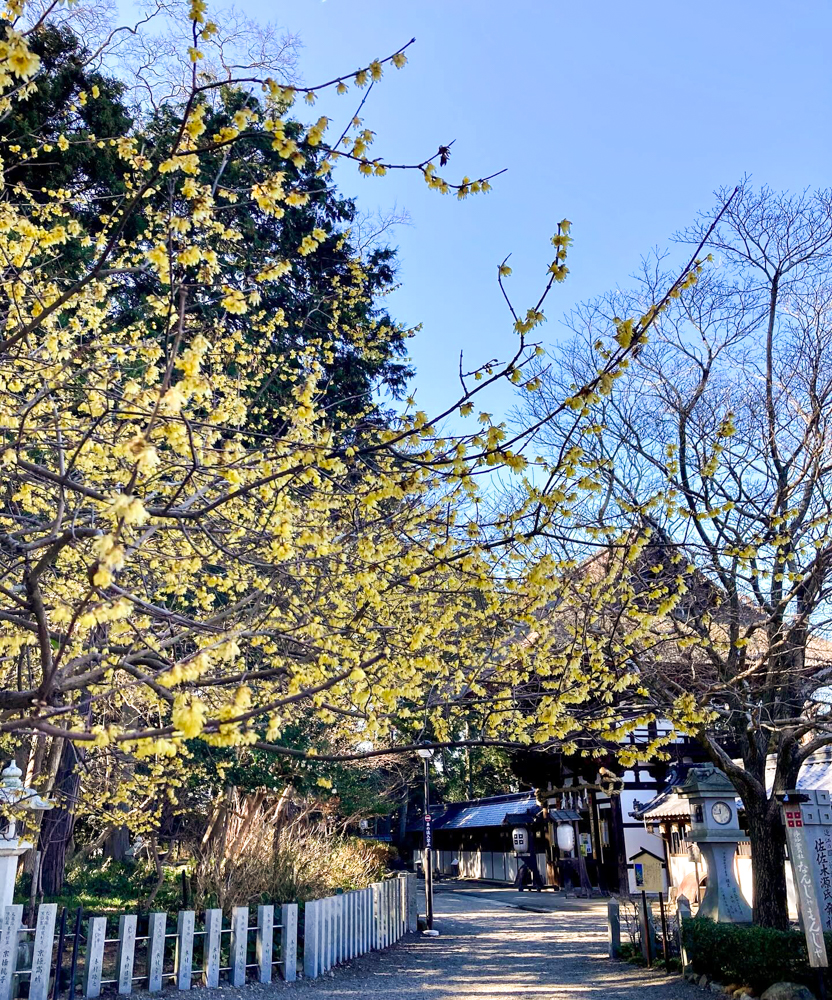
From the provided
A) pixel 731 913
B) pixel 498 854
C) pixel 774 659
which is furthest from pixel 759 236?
pixel 498 854

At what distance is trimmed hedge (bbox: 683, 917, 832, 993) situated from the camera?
7.93 metres

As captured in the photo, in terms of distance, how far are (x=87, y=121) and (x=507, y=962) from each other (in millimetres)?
12626

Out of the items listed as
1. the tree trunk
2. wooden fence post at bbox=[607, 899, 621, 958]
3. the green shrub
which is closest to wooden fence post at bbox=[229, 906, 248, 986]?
the green shrub

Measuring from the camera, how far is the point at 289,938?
9.39 meters

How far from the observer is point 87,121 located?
9633 mm

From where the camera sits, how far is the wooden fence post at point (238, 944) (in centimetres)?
870

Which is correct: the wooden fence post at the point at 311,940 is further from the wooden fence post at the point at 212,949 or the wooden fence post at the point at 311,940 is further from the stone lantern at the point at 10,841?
the stone lantern at the point at 10,841

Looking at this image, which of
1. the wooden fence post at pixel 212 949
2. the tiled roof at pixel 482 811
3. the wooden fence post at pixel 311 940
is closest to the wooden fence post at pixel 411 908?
the wooden fence post at pixel 311 940

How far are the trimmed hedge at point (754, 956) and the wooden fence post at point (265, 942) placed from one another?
5040mm

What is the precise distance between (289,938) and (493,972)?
292cm

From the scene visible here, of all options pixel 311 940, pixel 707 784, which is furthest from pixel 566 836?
pixel 311 940

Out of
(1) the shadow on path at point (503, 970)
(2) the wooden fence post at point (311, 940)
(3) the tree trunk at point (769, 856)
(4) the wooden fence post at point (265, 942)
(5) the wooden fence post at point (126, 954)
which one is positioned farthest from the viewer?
(2) the wooden fence post at point (311, 940)

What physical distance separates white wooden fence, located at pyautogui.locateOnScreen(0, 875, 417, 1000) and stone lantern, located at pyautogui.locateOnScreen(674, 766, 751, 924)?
495cm

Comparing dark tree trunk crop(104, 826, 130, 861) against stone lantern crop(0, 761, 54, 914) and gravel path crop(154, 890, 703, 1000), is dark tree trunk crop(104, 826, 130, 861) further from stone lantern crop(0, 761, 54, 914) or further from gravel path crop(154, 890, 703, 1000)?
stone lantern crop(0, 761, 54, 914)
